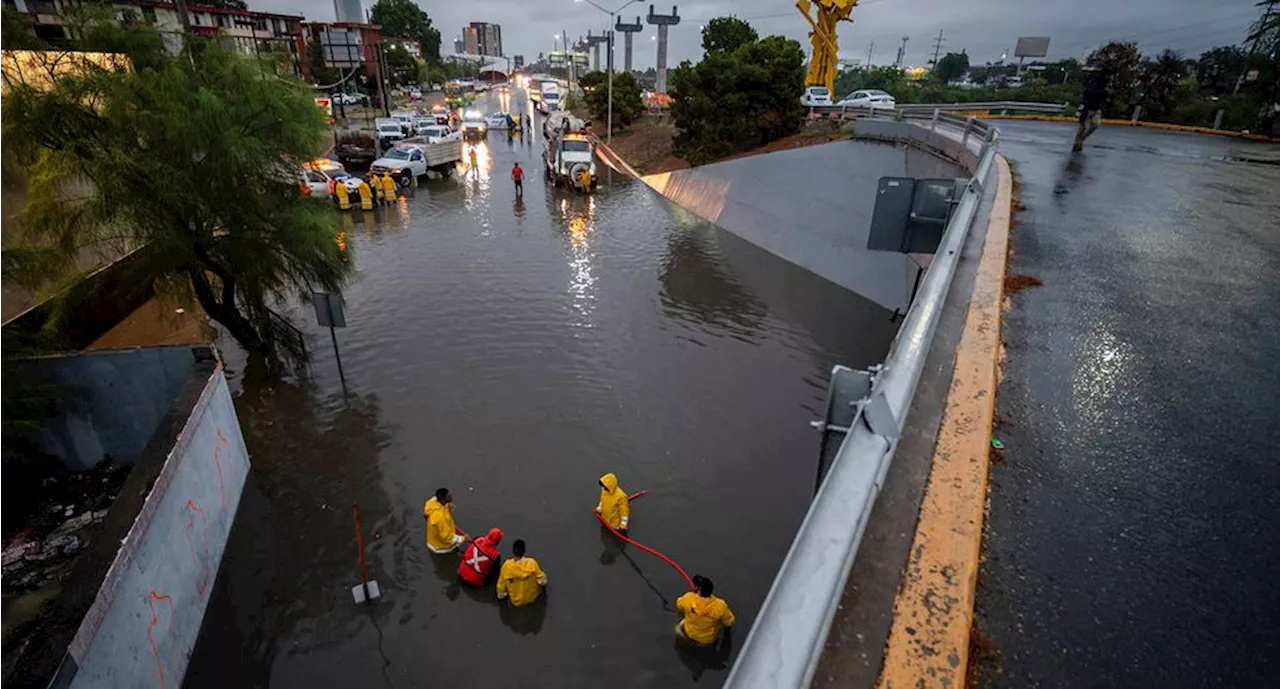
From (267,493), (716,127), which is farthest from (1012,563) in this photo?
(716,127)

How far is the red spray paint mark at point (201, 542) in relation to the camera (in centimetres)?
674

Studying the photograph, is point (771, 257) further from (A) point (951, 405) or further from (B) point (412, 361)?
(A) point (951, 405)

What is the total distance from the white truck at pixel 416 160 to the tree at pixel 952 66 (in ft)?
336

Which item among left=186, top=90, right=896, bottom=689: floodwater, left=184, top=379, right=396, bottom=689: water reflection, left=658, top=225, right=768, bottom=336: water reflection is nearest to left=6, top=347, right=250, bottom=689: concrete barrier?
left=184, top=379, right=396, bottom=689: water reflection

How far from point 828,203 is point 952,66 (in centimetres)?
11550

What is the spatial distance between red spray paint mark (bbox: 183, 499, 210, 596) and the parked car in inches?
1159

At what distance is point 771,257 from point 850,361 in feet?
27.3

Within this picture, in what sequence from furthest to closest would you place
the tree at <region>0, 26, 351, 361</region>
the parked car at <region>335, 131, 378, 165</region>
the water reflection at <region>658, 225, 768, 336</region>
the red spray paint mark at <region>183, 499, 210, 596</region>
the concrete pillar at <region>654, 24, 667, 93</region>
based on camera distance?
the concrete pillar at <region>654, 24, 667, 93</region> → the parked car at <region>335, 131, 378, 165</region> → the water reflection at <region>658, 225, 768, 336</region> → the tree at <region>0, 26, 351, 361</region> → the red spray paint mark at <region>183, 499, 210, 596</region>

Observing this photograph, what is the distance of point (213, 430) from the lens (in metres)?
7.83

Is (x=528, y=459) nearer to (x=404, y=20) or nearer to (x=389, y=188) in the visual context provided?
(x=389, y=188)

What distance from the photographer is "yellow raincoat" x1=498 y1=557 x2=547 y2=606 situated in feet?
22.3

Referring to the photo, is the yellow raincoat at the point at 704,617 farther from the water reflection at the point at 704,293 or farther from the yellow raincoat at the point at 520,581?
the water reflection at the point at 704,293

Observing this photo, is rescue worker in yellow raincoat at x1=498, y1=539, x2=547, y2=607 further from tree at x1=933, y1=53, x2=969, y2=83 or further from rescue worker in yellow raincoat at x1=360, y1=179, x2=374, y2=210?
tree at x1=933, y1=53, x2=969, y2=83

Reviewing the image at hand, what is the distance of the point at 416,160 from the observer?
2947cm
